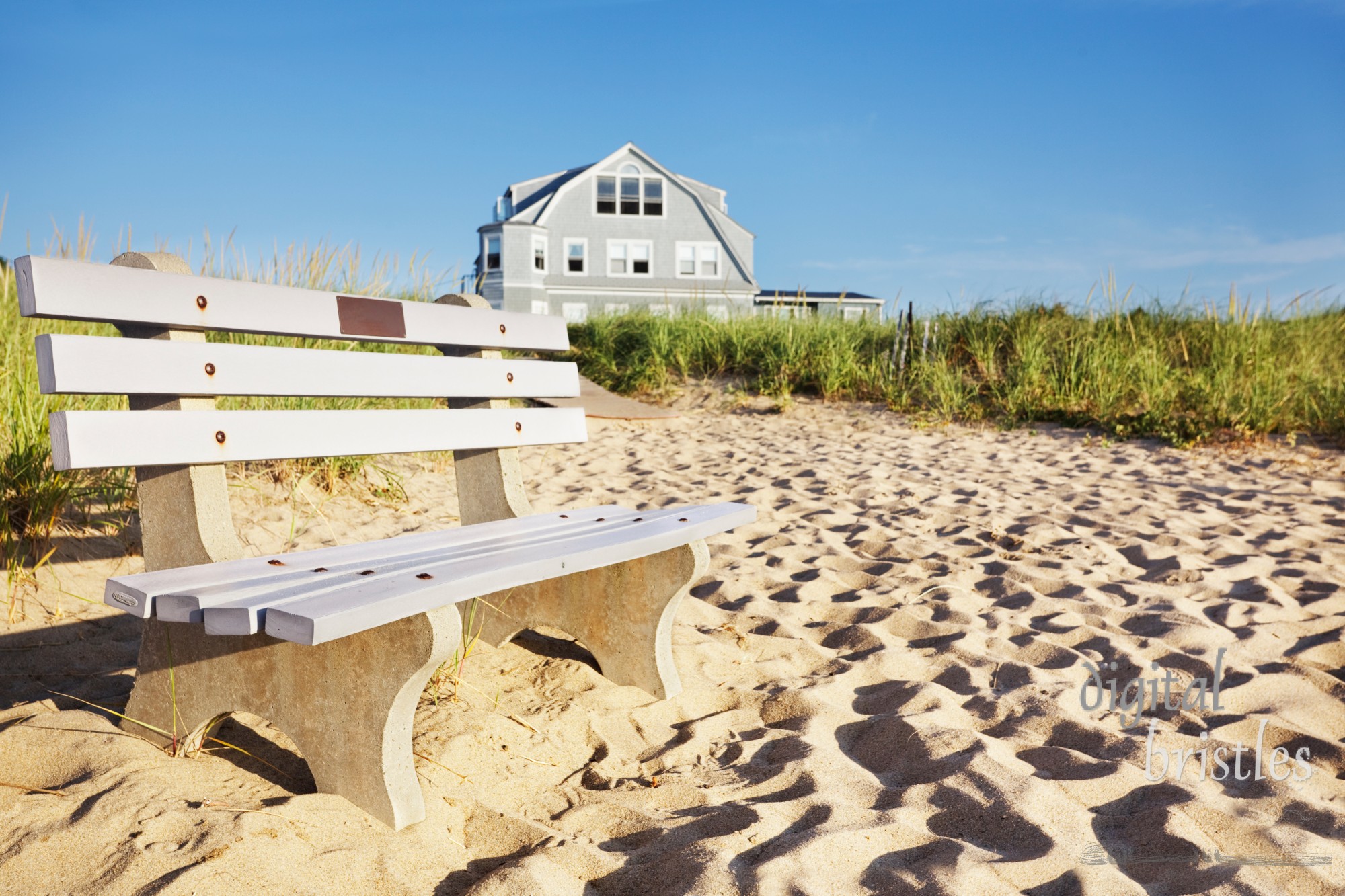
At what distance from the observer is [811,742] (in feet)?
8.13

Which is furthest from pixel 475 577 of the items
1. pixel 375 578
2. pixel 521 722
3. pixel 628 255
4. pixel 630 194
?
pixel 630 194

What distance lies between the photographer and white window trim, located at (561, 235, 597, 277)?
29.6 m

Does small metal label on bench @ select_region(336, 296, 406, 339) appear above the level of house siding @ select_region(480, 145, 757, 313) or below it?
below

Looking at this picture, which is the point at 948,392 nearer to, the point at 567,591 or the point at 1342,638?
the point at 1342,638

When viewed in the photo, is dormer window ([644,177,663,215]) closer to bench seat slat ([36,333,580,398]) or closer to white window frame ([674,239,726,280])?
white window frame ([674,239,726,280])

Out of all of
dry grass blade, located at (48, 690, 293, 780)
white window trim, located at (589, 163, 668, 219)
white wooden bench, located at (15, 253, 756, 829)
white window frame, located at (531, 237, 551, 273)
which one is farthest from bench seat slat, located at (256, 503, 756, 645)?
white window trim, located at (589, 163, 668, 219)

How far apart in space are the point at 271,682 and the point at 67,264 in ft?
3.36

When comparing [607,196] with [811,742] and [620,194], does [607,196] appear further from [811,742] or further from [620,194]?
[811,742]

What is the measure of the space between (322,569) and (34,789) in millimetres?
726

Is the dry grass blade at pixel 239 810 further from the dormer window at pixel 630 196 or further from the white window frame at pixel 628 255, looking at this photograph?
the dormer window at pixel 630 196

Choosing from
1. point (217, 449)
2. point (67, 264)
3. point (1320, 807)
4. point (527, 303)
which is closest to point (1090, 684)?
point (1320, 807)

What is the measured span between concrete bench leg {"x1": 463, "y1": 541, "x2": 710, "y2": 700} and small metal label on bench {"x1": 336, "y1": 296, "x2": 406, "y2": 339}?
2.96 ft

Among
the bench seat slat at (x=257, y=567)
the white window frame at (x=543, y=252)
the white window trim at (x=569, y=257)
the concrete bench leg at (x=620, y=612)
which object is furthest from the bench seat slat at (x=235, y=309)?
the white window trim at (x=569, y=257)

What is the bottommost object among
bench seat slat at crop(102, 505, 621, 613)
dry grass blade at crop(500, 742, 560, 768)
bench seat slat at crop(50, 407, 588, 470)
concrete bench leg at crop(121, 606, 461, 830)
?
dry grass blade at crop(500, 742, 560, 768)
